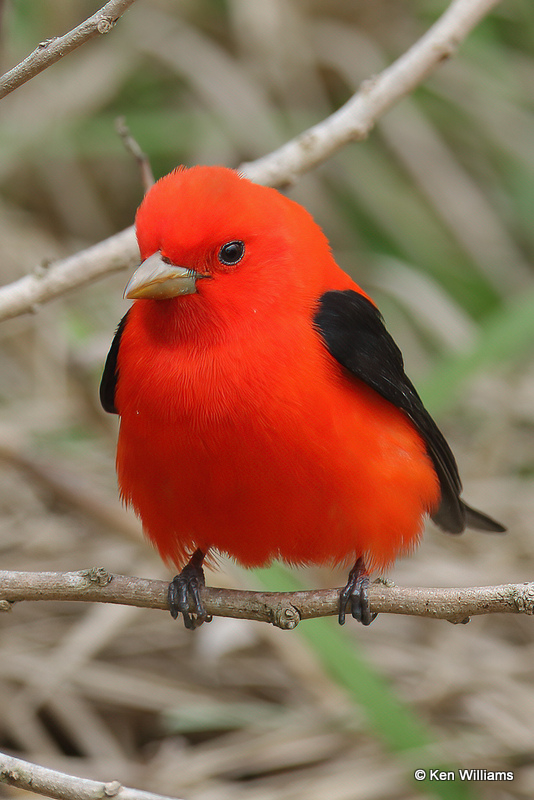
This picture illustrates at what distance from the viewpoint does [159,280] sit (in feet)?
10.5

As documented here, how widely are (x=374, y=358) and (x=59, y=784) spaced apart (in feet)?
5.94

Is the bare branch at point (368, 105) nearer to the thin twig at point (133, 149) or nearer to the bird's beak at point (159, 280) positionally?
the thin twig at point (133, 149)

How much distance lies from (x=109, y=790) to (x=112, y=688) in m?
2.62

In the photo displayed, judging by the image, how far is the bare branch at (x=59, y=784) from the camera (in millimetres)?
2453

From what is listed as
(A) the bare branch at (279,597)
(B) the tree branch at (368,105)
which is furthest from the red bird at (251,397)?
(B) the tree branch at (368,105)

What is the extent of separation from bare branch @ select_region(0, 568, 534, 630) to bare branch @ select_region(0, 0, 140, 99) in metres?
1.42

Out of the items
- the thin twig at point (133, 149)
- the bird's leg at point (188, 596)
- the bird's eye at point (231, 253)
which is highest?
the thin twig at point (133, 149)

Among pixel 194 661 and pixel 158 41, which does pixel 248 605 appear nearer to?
pixel 194 661

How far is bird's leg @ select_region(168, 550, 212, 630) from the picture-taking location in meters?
3.46

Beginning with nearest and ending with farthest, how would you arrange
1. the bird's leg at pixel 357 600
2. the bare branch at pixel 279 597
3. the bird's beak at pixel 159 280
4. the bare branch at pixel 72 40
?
the bare branch at pixel 72 40 < the bare branch at pixel 279 597 < the bird's beak at pixel 159 280 < the bird's leg at pixel 357 600

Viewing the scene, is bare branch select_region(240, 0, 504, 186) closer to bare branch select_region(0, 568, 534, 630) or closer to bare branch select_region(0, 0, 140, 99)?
bare branch select_region(0, 0, 140, 99)

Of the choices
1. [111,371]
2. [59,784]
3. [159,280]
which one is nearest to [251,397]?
[159,280]

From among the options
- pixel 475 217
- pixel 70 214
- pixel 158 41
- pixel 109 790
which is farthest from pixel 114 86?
pixel 109 790

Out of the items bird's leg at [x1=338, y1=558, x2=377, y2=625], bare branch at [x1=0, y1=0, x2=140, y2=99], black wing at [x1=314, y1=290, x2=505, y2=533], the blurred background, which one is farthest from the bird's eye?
the blurred background
